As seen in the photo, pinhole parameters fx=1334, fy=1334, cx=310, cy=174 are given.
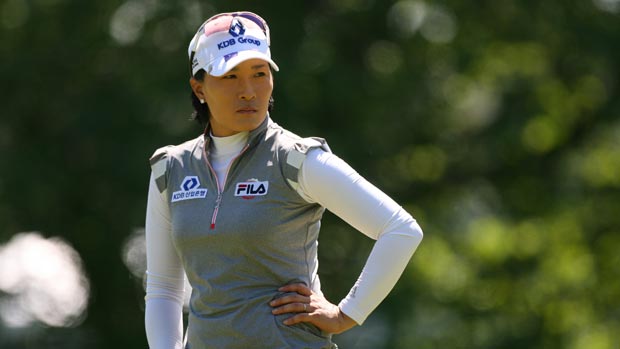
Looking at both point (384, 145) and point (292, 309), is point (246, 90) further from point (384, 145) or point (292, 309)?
point (384, 145)

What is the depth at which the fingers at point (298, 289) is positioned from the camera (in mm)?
3457

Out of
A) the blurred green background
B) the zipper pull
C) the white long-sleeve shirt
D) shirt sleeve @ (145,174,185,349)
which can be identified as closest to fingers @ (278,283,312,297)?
the white long-sleeve shirt

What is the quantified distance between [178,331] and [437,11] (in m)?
9.77

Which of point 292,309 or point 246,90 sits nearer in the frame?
point 292,309

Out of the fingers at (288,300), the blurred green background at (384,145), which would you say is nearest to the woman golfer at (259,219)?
the fingers at (288,300)

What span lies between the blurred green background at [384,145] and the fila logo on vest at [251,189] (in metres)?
7.95

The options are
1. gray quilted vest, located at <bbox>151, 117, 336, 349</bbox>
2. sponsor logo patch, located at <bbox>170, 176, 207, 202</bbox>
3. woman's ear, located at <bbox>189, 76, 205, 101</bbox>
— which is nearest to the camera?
gray quilted vest, located at <bbox>151, 117, 336, 349</bbox>

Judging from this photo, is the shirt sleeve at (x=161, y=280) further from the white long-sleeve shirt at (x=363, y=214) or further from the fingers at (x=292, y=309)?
the fingers at (x=292, y=309)

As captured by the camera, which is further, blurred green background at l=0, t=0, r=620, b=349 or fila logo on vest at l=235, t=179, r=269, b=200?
blurred green background at l=0, t=0, r=620, b=349

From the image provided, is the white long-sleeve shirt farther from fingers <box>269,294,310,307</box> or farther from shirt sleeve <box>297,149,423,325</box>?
fingers <box>269,294,310,307</box>

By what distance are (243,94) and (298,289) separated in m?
0.55

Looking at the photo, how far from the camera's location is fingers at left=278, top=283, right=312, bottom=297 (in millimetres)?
3457

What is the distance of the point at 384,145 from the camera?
41.1ft

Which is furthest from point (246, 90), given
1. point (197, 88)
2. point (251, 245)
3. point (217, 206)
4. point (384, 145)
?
point (384, 145)
